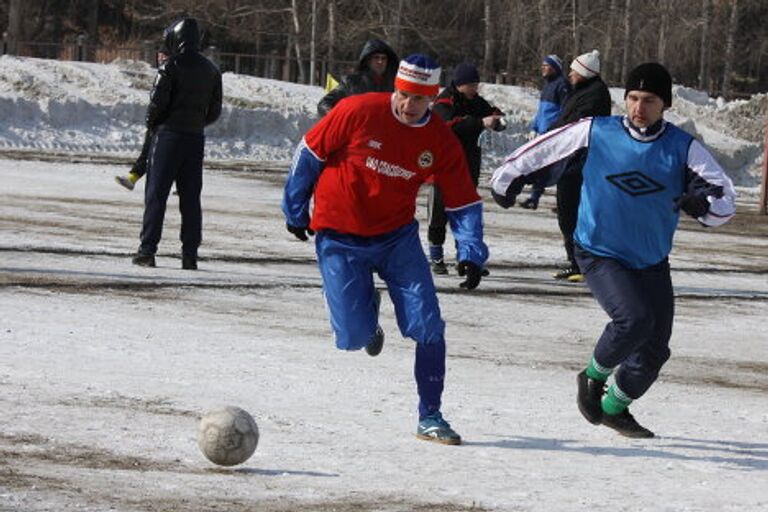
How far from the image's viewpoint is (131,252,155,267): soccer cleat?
14.7 metres

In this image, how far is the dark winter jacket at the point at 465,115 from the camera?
15.5 metres

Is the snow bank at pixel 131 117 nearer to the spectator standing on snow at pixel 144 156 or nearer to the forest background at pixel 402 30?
the forest background at pixel 402 30

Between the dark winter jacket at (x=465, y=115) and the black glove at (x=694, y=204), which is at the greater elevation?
the black glove at (x=694, y=204)

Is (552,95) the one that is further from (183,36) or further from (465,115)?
(183,36)

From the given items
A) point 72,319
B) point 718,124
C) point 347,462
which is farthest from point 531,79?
point 347,462

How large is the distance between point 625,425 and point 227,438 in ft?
7.46

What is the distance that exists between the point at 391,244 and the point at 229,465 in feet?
5.14

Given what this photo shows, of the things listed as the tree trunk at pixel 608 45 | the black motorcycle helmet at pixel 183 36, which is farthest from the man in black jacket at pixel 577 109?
the tree trunk at pixel 608 45

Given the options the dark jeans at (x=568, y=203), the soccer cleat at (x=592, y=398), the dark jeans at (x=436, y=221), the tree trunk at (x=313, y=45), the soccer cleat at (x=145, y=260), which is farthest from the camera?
the tree trunk at (x=313, y=45)

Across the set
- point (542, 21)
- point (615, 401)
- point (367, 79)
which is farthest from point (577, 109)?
point (542, 21)

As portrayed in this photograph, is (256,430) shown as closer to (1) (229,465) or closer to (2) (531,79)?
(1) (229,465)

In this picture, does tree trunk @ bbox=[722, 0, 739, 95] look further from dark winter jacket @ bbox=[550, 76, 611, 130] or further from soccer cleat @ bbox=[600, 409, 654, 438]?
soccer cleat @ bbox=[600, 409, 654, 438]

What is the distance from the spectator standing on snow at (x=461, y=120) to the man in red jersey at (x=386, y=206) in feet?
22.2

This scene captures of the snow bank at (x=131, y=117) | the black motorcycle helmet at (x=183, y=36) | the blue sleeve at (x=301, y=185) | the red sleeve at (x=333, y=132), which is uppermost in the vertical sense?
the black motorcycle helmet at (x=183, y=36)
